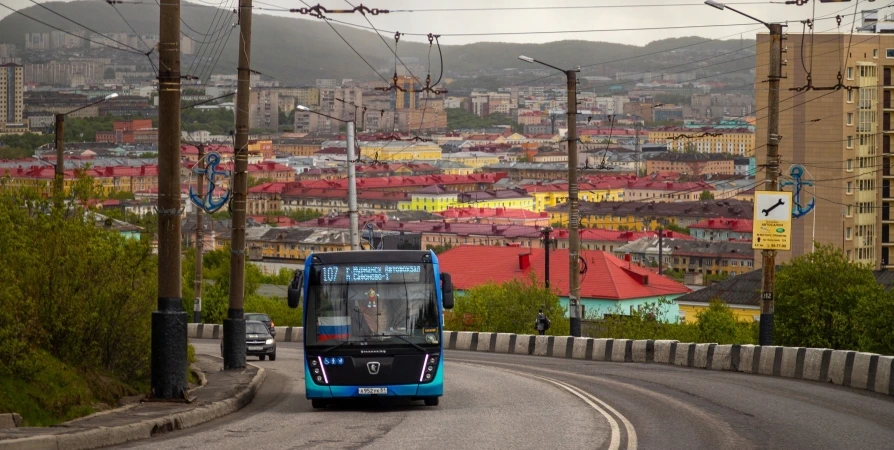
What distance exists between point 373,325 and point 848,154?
99030mm

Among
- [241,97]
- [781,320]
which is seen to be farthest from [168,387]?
[781,320]

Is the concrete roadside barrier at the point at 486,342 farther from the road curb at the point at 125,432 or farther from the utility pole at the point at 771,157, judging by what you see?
the road curb at the point at 125,432

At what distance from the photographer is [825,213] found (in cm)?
11200

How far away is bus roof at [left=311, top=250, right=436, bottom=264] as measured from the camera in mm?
20594

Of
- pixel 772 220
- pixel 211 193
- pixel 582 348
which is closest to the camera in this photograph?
pixel 211 193

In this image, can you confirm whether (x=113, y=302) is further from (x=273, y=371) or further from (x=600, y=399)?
(x=273, y=371)

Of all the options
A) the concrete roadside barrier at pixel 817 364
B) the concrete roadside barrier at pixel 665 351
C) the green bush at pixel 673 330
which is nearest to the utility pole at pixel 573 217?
the concrete roadside barrier at pixel 665 351

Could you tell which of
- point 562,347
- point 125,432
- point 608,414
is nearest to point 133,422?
point 125,432

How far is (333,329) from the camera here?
66.8 ft

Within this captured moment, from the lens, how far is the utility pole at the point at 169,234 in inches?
752

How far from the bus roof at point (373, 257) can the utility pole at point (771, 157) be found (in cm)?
1285

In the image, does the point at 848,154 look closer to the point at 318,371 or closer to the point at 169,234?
the point at 318,371

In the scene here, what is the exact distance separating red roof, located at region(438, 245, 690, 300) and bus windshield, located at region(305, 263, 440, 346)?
70.3m

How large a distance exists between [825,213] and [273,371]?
8720 centimetres
